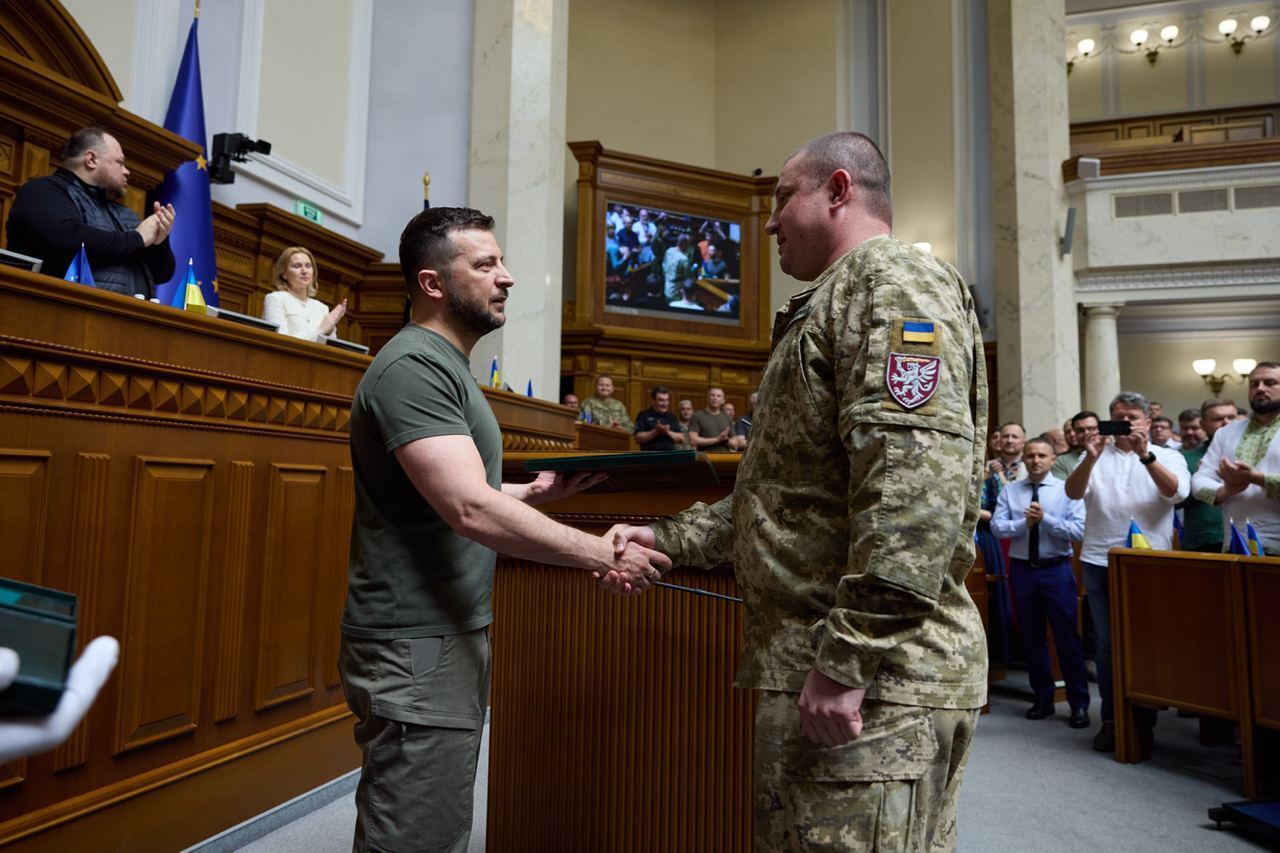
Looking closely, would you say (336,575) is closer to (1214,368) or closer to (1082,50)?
(1214,368)

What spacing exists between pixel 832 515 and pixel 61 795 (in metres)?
1.79

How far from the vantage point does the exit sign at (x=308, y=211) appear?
22.5 feet

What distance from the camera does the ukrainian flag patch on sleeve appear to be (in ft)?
3.90

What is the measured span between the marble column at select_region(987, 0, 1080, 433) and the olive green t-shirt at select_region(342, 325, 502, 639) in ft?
30.7

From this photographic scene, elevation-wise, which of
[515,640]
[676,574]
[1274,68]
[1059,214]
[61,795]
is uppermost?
[1274,68]

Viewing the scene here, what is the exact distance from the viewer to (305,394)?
110 inches

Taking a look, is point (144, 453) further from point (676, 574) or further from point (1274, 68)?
point (1274, 68)

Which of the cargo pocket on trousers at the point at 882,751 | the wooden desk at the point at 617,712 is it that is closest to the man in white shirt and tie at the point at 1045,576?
the wooden desk at the point at 617,712

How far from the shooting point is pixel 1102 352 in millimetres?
10648

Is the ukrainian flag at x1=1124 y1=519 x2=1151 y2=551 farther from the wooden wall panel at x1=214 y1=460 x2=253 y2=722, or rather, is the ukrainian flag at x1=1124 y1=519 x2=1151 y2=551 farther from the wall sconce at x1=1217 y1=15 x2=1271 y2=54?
the wall sconce at x1=1217 y1=15 x2=1271 y2=54

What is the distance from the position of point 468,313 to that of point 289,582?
4.75ft

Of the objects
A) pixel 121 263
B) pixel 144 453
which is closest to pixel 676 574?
pixel 144 453

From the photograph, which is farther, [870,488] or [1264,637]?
[1264,637]

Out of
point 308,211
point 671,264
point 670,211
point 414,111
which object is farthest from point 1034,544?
point 670,211
